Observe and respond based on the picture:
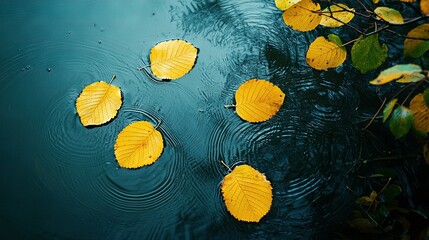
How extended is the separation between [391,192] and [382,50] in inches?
15.8

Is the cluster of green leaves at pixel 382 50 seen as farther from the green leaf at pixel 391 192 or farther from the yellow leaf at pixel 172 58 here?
the yellow leaf at pixel 172 58

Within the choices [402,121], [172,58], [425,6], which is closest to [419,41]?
[425,6]

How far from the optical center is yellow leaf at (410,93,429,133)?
3.08 feet

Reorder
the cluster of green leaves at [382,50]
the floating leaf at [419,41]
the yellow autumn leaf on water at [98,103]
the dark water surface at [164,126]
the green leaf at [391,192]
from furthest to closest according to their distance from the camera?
the yellow autumn leaf on water at [98,103]
the dark water surface at [164,126]
the green leaf at [391,192]
the floating leaf at [419,41]
the cluster of green leaves at [382,50]

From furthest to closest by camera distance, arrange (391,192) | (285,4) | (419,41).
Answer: (285,4)
(391,192)
(419,41)

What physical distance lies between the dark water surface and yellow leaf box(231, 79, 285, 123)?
4cm

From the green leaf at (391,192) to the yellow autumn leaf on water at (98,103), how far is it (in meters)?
0.87

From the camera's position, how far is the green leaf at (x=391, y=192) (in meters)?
1.06

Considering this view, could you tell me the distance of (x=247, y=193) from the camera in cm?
117

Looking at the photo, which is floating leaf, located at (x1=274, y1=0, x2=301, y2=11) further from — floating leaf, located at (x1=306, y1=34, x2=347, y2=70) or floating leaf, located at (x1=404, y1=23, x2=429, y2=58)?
floating leaf, located at (x1=404, y1=23, x2=429, y2=58)

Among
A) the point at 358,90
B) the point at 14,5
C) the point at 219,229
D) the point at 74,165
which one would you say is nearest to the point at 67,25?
the point at 14,5

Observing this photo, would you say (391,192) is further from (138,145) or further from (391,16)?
(138,145)

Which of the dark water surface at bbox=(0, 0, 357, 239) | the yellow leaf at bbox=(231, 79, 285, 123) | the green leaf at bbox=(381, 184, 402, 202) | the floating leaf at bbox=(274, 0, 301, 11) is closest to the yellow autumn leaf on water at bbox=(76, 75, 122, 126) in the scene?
the dark water surface at bbox=(0, 0, 357, 239)

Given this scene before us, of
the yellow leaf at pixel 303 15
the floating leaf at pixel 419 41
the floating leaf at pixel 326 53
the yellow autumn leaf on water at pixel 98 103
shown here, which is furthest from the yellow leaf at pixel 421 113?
the yellow autumn leaf on water at pixel 98 103
